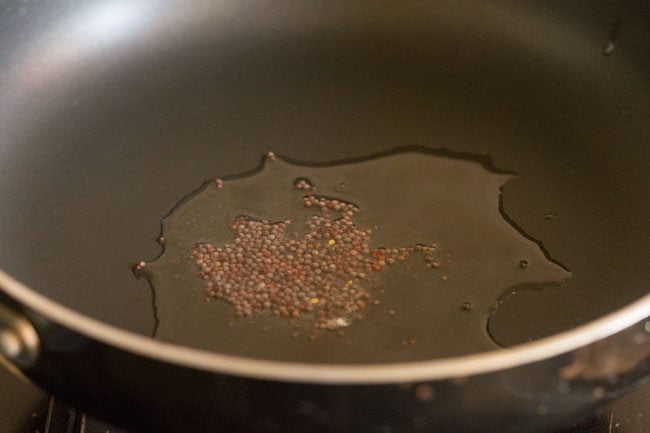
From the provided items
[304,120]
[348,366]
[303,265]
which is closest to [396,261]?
[303,265]

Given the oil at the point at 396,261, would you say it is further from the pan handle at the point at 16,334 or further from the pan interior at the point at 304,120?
the pan handle at the point at 16,334

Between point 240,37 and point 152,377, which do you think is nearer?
point 152,377

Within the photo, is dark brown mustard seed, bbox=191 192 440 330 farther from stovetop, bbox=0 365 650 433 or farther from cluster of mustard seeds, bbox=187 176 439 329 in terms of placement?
stovetop, bbox=0 365 650 433

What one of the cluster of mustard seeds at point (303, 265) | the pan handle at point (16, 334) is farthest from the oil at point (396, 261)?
the pan handle at point (16, 334)

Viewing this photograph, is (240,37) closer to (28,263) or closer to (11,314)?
(28,263)

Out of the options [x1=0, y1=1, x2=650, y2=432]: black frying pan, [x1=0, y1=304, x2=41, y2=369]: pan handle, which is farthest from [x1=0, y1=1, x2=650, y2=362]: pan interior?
[x1=0, y1=304, x2=41, y2=369]: pan handle

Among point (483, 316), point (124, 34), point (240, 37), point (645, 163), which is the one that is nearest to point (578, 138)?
point (645, 163)

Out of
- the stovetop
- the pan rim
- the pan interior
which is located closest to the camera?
the pan rim
